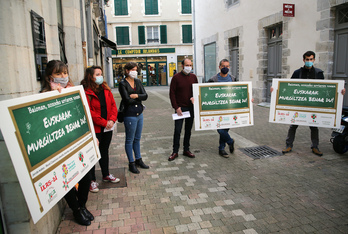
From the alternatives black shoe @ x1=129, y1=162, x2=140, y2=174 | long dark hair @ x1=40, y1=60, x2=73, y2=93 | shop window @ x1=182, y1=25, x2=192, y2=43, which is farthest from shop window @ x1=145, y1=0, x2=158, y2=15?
long dark hair @ x1=40, y1=60, x2=73, y2=93

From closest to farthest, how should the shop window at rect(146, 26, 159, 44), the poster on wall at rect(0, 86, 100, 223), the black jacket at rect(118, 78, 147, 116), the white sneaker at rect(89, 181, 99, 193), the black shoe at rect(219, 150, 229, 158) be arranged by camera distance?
the poster on wall at rect(0, 86, 100, 223) < the white sneaker at rect(89, 181, 99, 193) < the black jacket at rect(118, 78, 147, 116) < the black shoe at rect(219, 150, 229, 158) < the shop window at rect(146, 26, 159, 44)

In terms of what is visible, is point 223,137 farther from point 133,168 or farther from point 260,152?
point 133,168

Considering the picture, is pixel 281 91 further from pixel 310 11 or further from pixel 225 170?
pixel 310 11

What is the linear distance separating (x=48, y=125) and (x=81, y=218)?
1354 mm

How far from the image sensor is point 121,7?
101ft

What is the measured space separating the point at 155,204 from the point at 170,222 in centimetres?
49

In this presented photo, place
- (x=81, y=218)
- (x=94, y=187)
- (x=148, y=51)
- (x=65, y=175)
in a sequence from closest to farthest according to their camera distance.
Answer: (x=65, y=175) → (x=81, y=218) → (x=94, y=187) → (x=148, y=51)

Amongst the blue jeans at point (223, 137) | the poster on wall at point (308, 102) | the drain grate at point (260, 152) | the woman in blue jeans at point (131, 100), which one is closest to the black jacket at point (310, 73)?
the poster on wall at point (308, 102)

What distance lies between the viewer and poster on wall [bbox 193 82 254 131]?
5320 millimetres

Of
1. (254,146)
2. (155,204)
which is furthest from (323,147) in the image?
(155,204)

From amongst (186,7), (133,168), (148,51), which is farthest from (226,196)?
(186,7)

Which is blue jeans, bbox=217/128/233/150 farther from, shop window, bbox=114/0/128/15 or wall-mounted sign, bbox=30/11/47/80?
shop window, bbox=114/0/128/15

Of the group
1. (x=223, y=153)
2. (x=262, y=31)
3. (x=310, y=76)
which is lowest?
(x=223, y=153)

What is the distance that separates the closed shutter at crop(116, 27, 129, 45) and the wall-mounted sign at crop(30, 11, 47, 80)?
1146 inches
